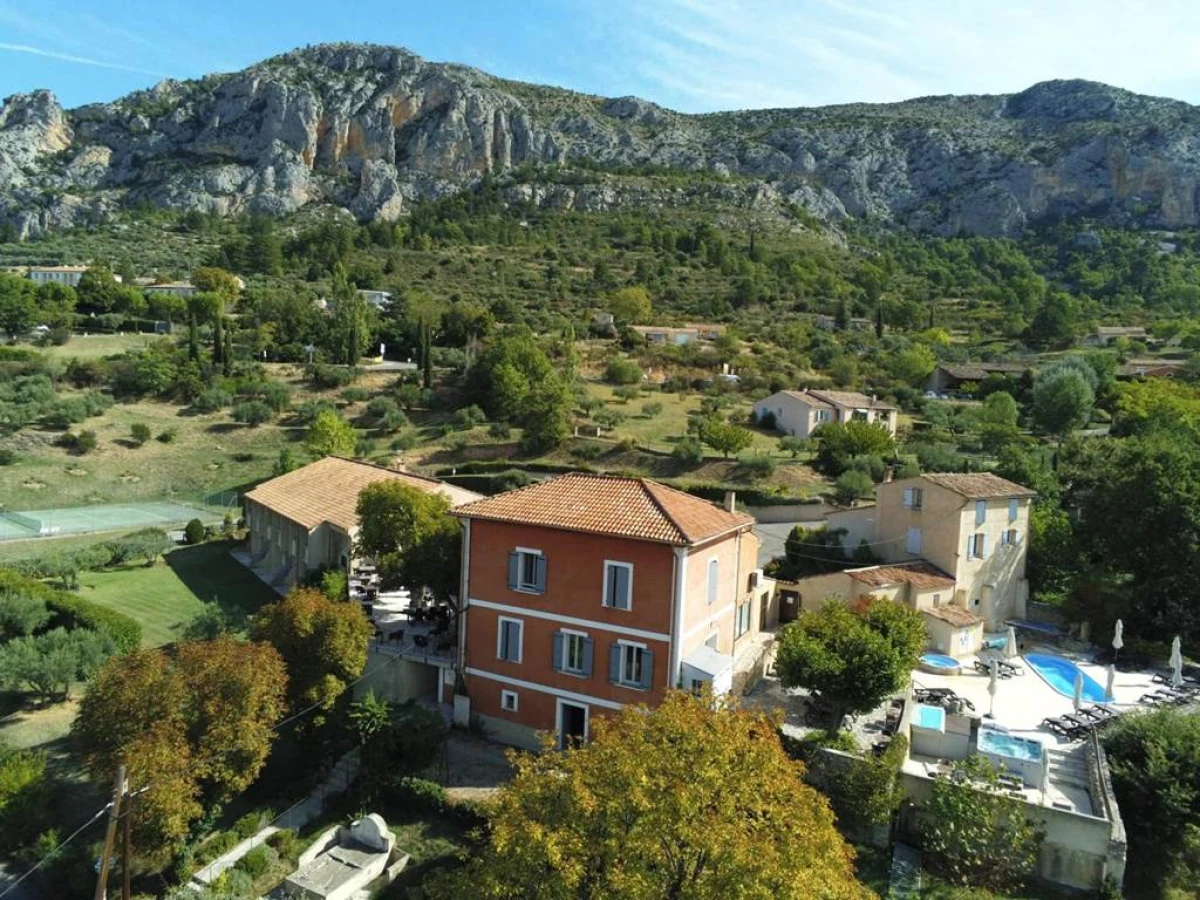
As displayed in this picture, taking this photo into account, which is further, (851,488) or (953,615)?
(851,488)

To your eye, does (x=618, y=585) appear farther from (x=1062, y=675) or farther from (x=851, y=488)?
(x=851, y=488)

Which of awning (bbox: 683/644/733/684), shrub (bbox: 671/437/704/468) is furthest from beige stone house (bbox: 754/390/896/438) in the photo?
awning (bbox: 683/644/733/684)

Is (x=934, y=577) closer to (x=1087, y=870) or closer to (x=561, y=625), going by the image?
(x=1087, y=870)

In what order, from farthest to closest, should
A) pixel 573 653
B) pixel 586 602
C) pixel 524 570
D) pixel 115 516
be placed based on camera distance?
1. pixel 115 516
2. pixel 524 570
3. pixel 573 653
4. pixel 586 602

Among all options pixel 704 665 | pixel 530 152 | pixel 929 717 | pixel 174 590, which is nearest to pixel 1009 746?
pixel 929 717

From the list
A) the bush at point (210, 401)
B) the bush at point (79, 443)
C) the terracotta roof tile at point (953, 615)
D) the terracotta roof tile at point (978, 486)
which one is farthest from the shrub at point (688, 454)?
the bush at point (79, 443)

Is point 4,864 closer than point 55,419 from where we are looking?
Yes

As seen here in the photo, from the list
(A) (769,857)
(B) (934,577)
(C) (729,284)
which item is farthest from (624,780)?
(C) (729,284)
